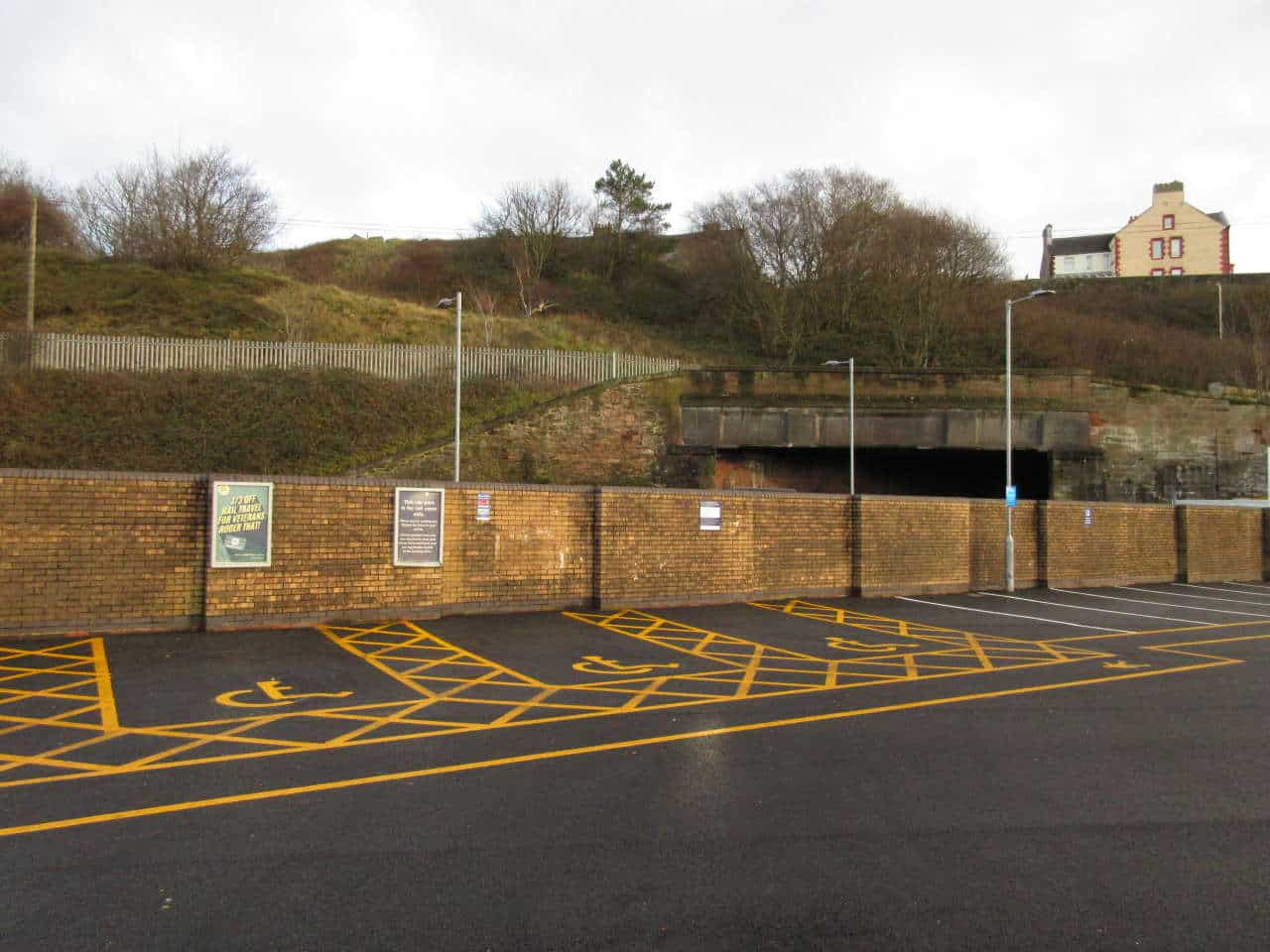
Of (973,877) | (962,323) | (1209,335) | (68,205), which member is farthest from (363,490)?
(1209,335)

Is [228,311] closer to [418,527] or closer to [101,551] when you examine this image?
[418,527]

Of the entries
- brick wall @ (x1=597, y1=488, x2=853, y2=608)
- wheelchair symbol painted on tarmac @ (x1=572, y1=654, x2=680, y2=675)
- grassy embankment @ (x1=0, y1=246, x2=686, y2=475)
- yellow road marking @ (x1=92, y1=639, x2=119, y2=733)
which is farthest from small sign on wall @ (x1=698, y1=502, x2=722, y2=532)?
grassy embankment @ (x1=0, y1=246, x2=686, y2=475)

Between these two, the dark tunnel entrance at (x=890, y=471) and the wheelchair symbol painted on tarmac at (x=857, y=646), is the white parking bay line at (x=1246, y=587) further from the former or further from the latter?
the wheelchair symbol painted on tarmac at (x=857, y=646)

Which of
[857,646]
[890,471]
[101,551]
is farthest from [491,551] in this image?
[890,471]

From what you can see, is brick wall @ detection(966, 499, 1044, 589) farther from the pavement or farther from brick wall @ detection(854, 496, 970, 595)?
the pavement

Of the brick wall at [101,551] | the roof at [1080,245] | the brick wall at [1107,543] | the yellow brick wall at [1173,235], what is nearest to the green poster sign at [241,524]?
the brick wall at [101,551]

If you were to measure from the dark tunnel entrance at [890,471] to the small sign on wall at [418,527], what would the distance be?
19.2 meters

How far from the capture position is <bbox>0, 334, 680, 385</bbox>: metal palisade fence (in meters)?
29.1

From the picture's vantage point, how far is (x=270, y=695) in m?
8.30

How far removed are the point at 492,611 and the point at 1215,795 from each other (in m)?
10.5

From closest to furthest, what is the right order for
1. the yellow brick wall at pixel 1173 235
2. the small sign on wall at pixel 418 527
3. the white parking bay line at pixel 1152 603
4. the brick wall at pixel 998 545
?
the small sign on wall at pixel 418 527 → the white parking bay line at pixel 1152 603 → the brick wall at pixel 998 545 → the yellow brick wall at pixel 1173 235

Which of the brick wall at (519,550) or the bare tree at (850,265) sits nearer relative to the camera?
the brick wall at (519,550)

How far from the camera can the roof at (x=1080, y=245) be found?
3000 inches

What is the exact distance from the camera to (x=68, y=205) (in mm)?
47500
